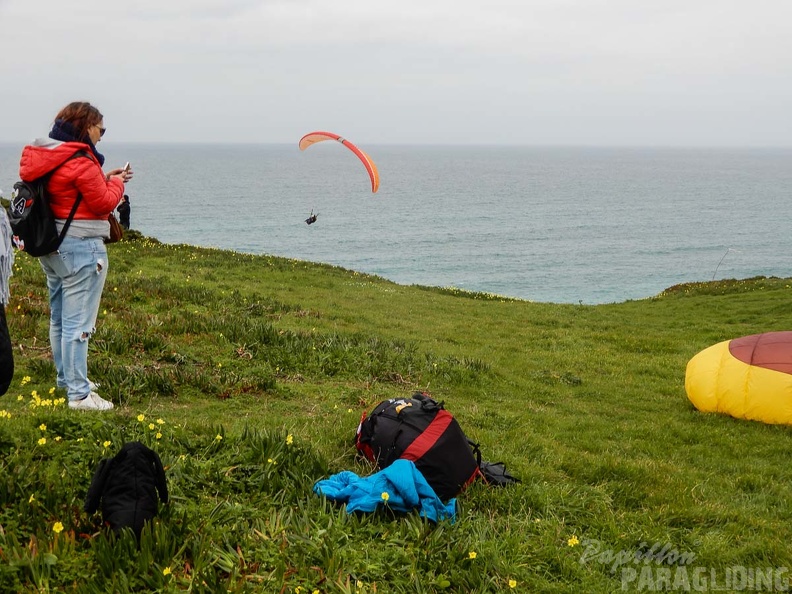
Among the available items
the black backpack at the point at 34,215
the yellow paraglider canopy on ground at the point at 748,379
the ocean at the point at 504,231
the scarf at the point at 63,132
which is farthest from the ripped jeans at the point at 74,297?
the ocean at the point at 504,231

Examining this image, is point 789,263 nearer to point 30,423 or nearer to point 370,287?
point 370,287

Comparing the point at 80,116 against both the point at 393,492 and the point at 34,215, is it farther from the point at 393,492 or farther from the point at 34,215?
the point at 393,492

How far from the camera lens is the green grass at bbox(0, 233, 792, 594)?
4648 mm

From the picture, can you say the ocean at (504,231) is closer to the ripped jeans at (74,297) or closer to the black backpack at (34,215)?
the ripped jeans at (74,297)

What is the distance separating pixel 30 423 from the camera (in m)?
5.99

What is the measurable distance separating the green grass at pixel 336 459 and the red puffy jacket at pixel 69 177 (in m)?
2.05

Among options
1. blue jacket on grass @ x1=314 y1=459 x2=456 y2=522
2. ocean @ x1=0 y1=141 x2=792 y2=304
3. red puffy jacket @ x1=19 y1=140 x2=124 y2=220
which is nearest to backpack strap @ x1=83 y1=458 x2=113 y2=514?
blue jacket on grass @ x1=314 y1=459 x2=456 y2=522

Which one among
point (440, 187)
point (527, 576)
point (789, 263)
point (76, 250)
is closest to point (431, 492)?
point (527, 576)

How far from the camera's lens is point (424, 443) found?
6391 mm

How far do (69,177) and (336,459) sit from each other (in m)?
3.83

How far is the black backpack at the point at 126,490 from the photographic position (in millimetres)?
4582

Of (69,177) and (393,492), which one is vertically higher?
(69,177)

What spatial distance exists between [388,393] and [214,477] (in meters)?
4.62

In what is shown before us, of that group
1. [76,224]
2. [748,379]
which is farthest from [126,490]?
[748,379]
